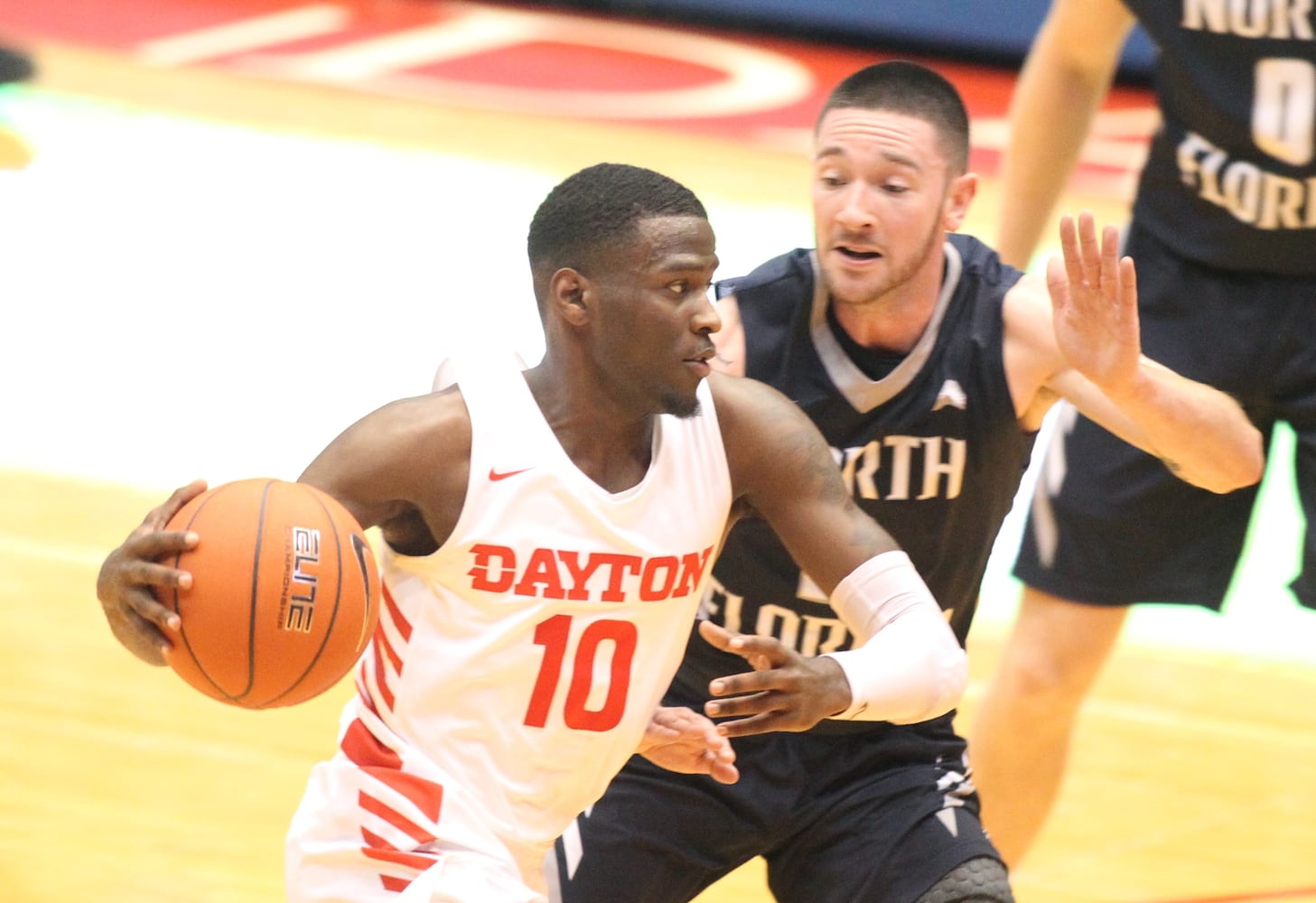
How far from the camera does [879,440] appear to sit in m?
4.12

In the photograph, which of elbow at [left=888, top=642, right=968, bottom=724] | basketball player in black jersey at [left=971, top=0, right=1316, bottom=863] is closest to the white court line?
basketball player in black jersey at [left=971, top=0, right=1316, bottom=863]

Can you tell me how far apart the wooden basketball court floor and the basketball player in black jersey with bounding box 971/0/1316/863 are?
2.36 feet

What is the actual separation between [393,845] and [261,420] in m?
5.20

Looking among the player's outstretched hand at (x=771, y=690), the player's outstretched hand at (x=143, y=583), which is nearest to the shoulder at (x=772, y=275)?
the player's outstretched hand at (x=771, y=690)

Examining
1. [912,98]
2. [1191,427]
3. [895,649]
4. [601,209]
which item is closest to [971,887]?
[895,649]

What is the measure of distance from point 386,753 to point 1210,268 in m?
2.56

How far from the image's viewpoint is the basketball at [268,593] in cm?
316

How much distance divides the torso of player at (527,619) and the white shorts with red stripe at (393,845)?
43mm

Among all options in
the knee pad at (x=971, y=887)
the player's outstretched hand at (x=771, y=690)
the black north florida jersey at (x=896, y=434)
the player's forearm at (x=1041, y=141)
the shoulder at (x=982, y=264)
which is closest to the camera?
the player's outstretched hand at (x=771, y=690)

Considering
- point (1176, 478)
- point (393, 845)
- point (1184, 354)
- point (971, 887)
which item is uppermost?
point (1184, 354)

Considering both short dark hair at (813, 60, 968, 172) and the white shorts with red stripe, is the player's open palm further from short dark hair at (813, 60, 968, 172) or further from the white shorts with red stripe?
the white shorts with red stripe

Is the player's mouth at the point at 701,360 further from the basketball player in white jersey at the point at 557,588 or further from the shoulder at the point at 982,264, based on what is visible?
the shoulder at the point at 982,264

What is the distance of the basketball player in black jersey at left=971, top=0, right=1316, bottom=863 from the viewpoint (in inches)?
188

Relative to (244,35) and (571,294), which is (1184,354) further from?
(244,35)
